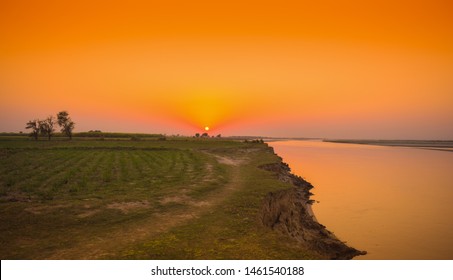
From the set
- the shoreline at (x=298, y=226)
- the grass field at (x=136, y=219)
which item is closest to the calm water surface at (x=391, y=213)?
the shoreline at (x=298, y=226)

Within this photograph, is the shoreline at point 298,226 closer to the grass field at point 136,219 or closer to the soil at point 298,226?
the soil at point 298,226

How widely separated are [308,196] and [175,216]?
20.8m

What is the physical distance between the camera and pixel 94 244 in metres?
10.9

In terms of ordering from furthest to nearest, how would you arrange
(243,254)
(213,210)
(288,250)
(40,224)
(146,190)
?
(146,190) → (213,210) → (40,224) → (288,250) → (243,254)

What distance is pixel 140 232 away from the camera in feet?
40.7

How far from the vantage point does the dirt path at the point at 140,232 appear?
10.1m

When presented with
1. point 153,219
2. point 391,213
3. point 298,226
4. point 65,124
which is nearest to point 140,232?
point 153,219

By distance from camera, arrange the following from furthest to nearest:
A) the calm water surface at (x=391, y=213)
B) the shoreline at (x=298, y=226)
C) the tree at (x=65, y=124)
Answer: the tree at (x=65, y=124) → the calm water surface at (x=391, y=213) → the shoreline at (x=298, y=226)

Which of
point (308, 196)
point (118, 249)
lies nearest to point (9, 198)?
point (118, 249)

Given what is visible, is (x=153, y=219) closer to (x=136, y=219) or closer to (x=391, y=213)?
(x=136, y=219)

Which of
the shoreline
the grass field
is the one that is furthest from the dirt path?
the shoreline
